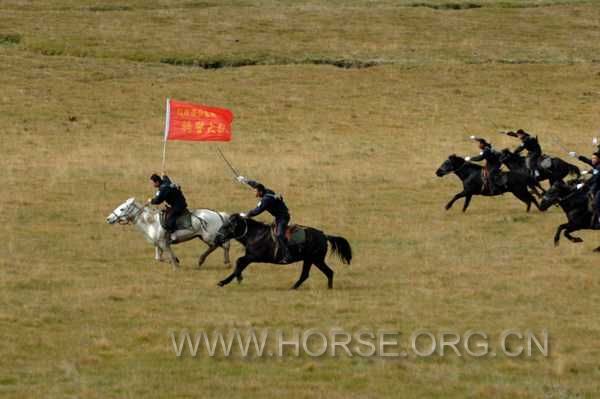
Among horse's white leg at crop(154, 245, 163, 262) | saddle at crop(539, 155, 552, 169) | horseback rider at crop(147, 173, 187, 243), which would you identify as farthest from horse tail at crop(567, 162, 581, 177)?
horse's white leg at crop(154, 245, 163, 262)

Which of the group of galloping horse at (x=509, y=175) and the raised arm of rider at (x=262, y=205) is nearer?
the raised arm of rider at (x=262, y=205)

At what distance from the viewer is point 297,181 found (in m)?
41.0

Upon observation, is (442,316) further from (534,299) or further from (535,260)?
(535,260)

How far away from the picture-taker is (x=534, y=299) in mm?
24953

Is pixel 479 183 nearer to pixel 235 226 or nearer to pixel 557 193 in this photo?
pixel 557 193

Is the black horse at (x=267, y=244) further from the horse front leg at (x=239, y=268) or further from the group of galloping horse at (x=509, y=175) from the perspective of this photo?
the group of galloping horse at (x=509, y=175)

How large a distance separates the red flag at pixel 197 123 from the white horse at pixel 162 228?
1.79m

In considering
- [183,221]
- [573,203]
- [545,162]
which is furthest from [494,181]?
[183,221]

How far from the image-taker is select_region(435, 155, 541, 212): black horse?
35.7 m

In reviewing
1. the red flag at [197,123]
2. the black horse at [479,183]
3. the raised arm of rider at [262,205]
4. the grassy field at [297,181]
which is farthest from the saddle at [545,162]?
the raised arm of rider at [262,205]

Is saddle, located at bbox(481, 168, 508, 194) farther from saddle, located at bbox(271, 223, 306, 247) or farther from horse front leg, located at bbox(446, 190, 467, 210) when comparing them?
saddle, located at bbox(271, 223, 306, 247)

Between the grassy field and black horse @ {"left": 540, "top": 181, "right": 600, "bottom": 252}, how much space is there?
0.66m

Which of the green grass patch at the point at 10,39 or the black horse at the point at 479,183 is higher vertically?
the green grass patch at the point at 10,39

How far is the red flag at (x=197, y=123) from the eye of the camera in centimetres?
2975
